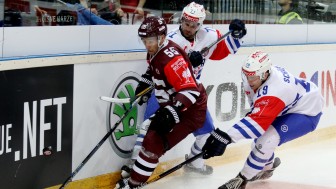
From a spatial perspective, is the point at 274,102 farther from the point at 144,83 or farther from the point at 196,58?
the point at 144,83

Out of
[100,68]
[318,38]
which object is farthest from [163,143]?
[318,38]

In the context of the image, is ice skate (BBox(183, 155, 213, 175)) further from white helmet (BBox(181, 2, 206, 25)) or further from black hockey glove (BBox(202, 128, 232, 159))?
white helmet (BBox(181, 2, 206, 25))

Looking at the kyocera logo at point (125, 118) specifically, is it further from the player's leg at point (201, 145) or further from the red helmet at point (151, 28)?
the red helmet at point (151, 28)

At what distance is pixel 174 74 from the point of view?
3828 mm

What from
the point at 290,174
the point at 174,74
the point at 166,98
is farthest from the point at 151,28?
the point at 290,174

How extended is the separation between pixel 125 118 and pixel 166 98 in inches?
15.5

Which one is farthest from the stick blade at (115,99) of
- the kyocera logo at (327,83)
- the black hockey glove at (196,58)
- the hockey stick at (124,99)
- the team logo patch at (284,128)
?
the kyocera logo at (327,83)

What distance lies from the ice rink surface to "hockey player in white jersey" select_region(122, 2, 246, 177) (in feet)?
0.48

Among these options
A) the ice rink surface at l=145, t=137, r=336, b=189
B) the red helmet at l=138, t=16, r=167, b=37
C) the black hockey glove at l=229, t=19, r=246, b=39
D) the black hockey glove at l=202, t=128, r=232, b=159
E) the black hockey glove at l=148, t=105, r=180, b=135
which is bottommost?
the ice rink surface at l=145, t=137, r=336, b=189

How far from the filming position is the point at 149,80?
13.9 feet

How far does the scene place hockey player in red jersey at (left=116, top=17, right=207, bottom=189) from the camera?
3.83 metres

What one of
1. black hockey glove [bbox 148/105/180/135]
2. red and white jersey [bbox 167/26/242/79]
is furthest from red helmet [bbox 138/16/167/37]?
red and white jersey [bbox 167/26/242/79]

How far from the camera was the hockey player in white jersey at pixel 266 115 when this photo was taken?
3.90 meters

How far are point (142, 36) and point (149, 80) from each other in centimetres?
47
